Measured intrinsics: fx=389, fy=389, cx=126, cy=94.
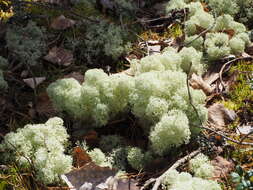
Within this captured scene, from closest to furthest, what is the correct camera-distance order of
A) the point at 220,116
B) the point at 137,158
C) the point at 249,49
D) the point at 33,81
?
the point at 137,158
the point at 220,116
the point at 33,81
the point at 249,49

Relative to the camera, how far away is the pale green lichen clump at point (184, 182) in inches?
76.9

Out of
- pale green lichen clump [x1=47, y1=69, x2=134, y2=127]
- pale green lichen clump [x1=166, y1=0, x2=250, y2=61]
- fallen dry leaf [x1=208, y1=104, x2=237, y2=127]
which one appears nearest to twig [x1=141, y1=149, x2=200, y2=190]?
fallen dry leaf [x1=208, y1=104, x2=237, y2=127]

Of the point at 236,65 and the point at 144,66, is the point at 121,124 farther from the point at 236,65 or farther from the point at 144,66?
the point at 236,65

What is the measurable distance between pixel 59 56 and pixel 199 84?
121 centimetres

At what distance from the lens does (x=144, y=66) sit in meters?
2.67

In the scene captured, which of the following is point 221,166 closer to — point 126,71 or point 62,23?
point 126,71

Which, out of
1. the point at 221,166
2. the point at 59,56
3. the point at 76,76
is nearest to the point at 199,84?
the point at 221,166

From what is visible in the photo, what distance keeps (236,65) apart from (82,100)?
1305mm

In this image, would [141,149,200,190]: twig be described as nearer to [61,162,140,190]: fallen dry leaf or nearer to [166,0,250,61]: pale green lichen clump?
[61,162,140,190]: fallen dry leaf

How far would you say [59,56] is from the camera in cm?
326

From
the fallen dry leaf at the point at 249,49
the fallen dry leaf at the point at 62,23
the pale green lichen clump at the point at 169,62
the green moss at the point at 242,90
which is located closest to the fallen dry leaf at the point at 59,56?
the fallen dry leaf at the point at 62,23

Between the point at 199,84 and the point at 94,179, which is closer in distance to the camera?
the point at 94,179

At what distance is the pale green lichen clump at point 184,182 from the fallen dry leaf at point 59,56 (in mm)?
1481

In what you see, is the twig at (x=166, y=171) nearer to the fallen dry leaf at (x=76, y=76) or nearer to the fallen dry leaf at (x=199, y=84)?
the fallen dry leaf at (x=199, y=84)
